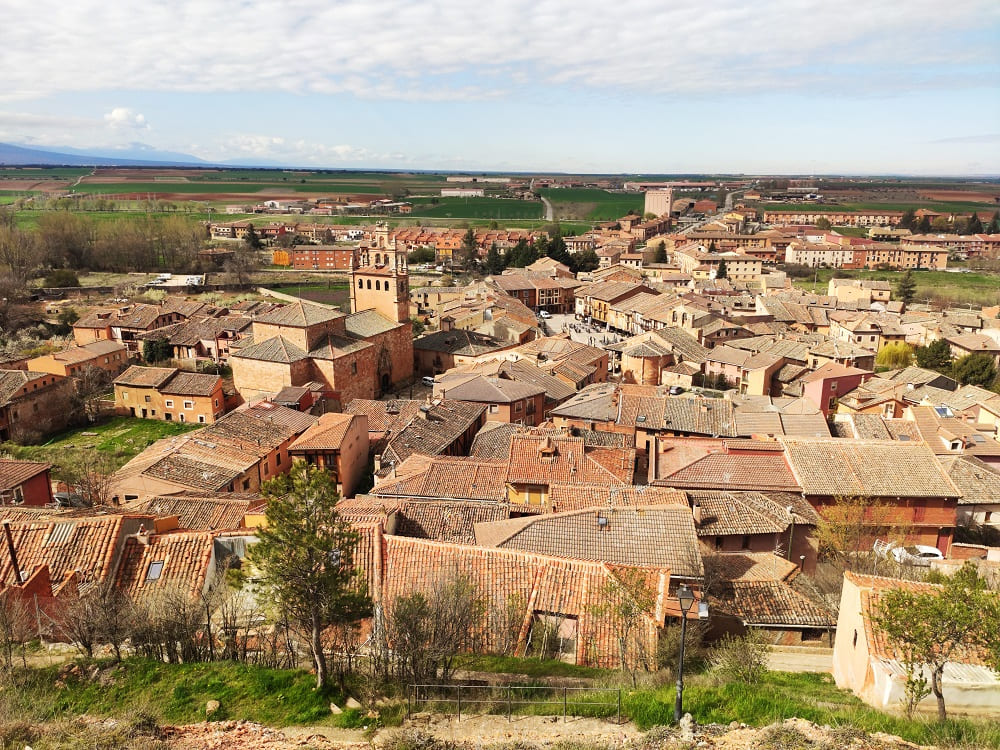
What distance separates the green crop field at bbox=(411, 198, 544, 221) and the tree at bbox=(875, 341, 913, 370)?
111449 millimetres

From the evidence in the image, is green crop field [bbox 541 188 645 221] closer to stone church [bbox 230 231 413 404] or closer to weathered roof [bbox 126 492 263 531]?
stone church [bbox 230 231 413 404]

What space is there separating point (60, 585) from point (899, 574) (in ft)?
49.5

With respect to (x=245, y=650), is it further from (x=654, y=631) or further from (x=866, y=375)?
(x=866, y=375)

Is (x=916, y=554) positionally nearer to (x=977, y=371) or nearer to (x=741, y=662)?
(x=741, y=662)

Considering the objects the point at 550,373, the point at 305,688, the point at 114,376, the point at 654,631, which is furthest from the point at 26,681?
the point at 114,376

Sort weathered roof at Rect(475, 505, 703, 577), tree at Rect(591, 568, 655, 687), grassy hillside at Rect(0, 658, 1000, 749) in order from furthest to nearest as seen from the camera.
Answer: weathered roof at Rect(475, 505, 703, 577)
tree at Rect(591, 568, 655, 687)
grassy hillside at Rect(0, 658, 1000, 749)

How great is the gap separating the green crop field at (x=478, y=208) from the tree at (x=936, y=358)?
113787mm

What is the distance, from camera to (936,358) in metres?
40.2

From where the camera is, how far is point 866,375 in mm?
33844

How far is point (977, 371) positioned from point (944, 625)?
37.1 meters

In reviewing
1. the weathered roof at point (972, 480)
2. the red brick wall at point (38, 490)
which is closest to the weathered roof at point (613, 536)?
the weathered roof at point (972, 480)

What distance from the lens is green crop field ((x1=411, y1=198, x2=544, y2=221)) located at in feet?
503

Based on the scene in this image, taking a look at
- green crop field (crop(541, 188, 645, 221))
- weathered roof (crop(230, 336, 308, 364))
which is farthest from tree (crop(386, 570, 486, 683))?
green crop field (crop(541, 188, 645, 221))

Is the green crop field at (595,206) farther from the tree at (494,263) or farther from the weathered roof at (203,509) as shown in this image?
the weathered roof at (203,509)
